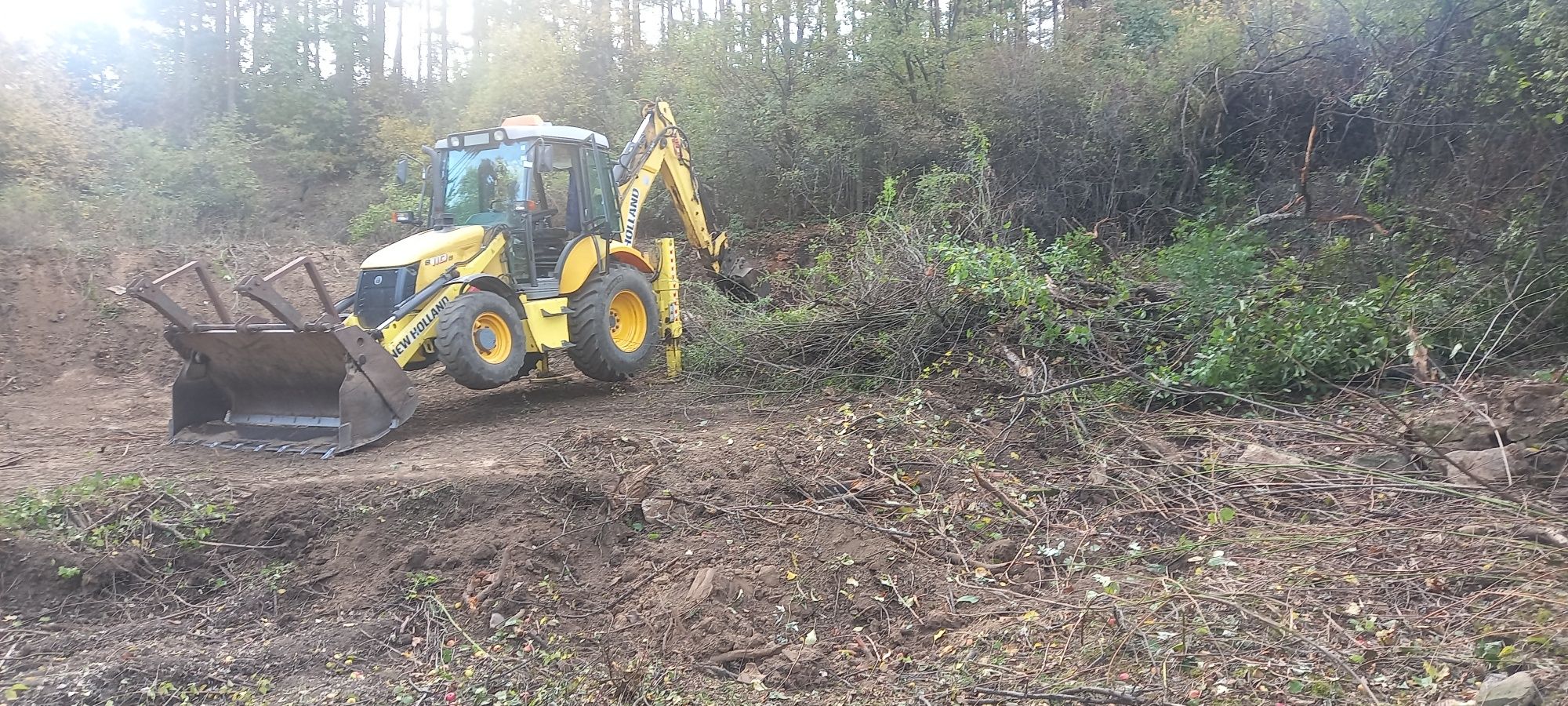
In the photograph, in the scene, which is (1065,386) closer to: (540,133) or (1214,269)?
(1214,269)

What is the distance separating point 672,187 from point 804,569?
20.6ft

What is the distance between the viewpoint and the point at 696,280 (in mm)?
11047

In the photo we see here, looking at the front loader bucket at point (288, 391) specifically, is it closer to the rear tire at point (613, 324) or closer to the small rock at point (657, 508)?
the rear tire at point (613, 324)

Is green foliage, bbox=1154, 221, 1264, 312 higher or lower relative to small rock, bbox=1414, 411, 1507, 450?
higher

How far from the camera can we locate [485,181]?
8.18 meters

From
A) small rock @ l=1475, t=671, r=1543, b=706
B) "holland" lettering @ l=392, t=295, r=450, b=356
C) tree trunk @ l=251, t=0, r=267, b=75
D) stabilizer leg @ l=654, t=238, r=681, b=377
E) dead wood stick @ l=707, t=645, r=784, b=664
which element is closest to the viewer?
small rock @ l=1475, t=671, r=1543, b=706

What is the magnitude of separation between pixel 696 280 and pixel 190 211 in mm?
9403

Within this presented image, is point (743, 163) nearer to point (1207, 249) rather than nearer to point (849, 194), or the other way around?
point (849, 194)

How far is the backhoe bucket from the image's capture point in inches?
247

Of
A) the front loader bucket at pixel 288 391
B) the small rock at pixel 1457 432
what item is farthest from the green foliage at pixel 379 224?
the small rock at pixel 1457 432

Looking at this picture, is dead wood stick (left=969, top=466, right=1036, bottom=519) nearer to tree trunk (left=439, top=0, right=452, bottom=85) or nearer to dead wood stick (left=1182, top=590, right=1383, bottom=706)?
dead wood stick (left=1182, top=590, right=1383, bottom=706)

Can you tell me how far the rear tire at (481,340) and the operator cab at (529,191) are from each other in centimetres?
57

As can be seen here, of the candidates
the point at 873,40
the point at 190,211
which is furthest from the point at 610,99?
the point at 190,211

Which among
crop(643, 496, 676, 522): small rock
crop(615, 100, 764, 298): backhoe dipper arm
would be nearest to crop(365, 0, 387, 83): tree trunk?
crop(615, 100, 764, 298): backhoe dipper arm
